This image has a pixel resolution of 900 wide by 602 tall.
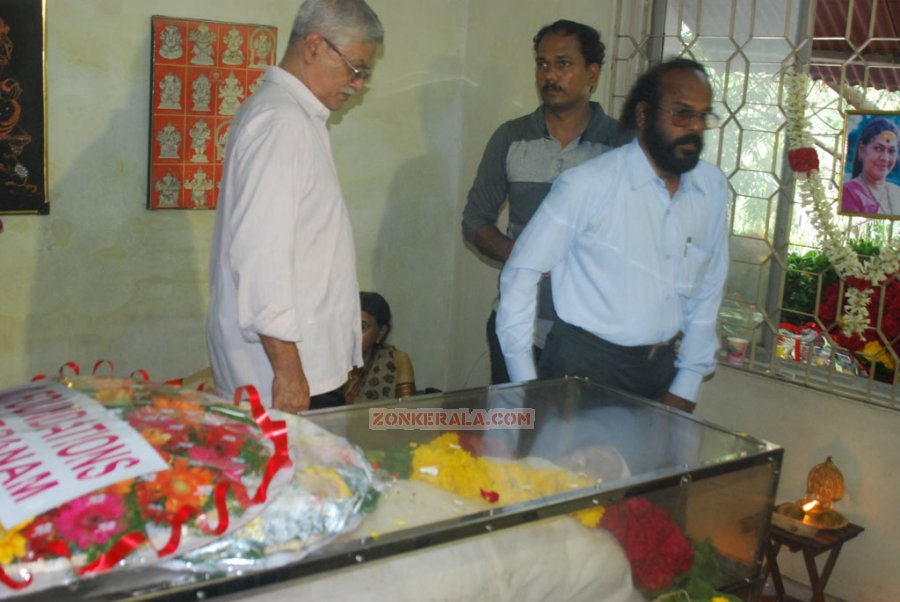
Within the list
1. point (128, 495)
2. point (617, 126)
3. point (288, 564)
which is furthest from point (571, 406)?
point (617, 126)

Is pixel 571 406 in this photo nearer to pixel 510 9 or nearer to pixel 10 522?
pixel 10 522

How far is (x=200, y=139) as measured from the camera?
359 centimetres

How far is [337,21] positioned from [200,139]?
1586mm

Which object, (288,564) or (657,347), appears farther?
(657,347)

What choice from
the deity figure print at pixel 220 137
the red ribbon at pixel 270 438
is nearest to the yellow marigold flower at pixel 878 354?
the red ribbon at pixel 270 438

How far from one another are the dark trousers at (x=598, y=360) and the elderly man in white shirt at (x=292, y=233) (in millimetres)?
510

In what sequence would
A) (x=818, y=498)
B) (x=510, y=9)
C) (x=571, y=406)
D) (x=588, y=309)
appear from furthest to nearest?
(x=510, y=9), (x=818, y=498), (x=588, y=309), (x=571, y=406)

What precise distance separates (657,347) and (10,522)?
5.80 ft

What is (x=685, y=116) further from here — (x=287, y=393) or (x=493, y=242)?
(x=287, y=393)

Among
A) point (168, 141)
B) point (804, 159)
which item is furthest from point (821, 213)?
point (168, 141)

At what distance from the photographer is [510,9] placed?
407 cm

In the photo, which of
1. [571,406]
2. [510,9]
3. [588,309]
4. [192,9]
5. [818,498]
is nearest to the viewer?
[571,406]

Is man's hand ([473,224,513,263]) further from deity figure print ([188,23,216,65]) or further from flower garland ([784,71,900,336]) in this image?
deity figure print ([188,23,216,65])

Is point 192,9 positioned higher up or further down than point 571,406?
higher up
